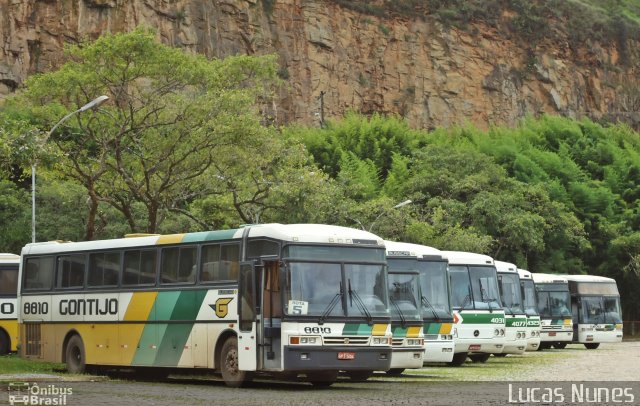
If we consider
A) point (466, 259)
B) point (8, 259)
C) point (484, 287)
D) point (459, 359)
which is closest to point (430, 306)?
point (466, 259)

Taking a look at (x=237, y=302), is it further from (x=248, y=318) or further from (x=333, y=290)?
(x=333, y=290)

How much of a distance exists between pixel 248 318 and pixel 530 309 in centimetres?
1947

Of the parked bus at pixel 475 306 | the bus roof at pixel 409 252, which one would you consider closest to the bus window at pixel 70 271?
the bus roof at pixel 409 252

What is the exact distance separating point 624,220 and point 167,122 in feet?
122

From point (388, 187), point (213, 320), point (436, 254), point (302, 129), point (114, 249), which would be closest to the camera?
point (213, 320)

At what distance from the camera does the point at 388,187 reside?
2530 inches

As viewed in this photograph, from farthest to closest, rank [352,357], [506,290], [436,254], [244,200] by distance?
[244,200] → [506,290] → [436,254] → [352,357]

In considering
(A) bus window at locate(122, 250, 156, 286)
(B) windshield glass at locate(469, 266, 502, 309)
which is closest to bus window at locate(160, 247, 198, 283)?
(A) bus window at locate(122, 250, 156, 286)

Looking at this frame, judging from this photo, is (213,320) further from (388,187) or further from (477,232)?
(388,187)

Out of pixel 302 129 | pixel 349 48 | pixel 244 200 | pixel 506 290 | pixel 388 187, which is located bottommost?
pixel 506 290

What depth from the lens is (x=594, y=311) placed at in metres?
46.8

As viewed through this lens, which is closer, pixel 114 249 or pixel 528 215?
pixel 114 249

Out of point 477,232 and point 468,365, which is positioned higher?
point 477,232

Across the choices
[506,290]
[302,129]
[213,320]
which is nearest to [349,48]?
[302,129]
